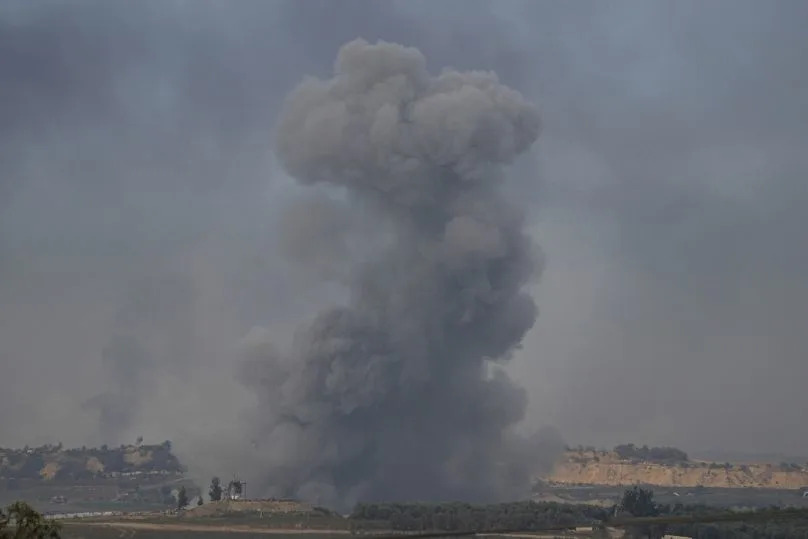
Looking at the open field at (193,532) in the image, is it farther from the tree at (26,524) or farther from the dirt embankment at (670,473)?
the dirt embankment at (670,473)

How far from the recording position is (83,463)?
16925 centimetres

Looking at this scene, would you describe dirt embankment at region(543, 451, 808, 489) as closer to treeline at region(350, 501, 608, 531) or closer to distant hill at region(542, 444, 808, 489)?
distant hill at region(542, 444, 808, 489)

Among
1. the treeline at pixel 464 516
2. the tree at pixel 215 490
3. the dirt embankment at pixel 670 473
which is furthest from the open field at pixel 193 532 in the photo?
the dirt embankment at pixel 670 473

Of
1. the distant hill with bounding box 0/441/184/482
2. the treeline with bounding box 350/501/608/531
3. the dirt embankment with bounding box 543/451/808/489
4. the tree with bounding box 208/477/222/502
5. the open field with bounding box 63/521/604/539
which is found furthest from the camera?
the distant hill with bounding box 0/441/184/482

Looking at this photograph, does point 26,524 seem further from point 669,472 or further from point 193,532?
point 669,472

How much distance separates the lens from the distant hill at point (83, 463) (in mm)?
154125

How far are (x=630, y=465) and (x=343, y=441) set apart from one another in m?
71.2

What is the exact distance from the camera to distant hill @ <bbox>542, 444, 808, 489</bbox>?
133500 millimetres

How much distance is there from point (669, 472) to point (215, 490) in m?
67.5

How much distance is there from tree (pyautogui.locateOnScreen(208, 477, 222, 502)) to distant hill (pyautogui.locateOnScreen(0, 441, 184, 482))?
50.0 meters

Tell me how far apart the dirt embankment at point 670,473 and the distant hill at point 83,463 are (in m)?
48.4

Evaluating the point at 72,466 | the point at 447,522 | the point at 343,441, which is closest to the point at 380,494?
the point at 343,441

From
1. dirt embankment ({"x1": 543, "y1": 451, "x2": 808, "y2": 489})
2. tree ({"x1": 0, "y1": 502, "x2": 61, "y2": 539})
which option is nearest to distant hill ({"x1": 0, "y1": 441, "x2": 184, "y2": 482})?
dirt embankment ({"x1": 543, "y1": 451, "x2": 808, "y2": 489})

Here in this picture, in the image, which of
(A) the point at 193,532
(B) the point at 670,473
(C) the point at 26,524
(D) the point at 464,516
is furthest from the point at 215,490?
(C) the point at 26,524
